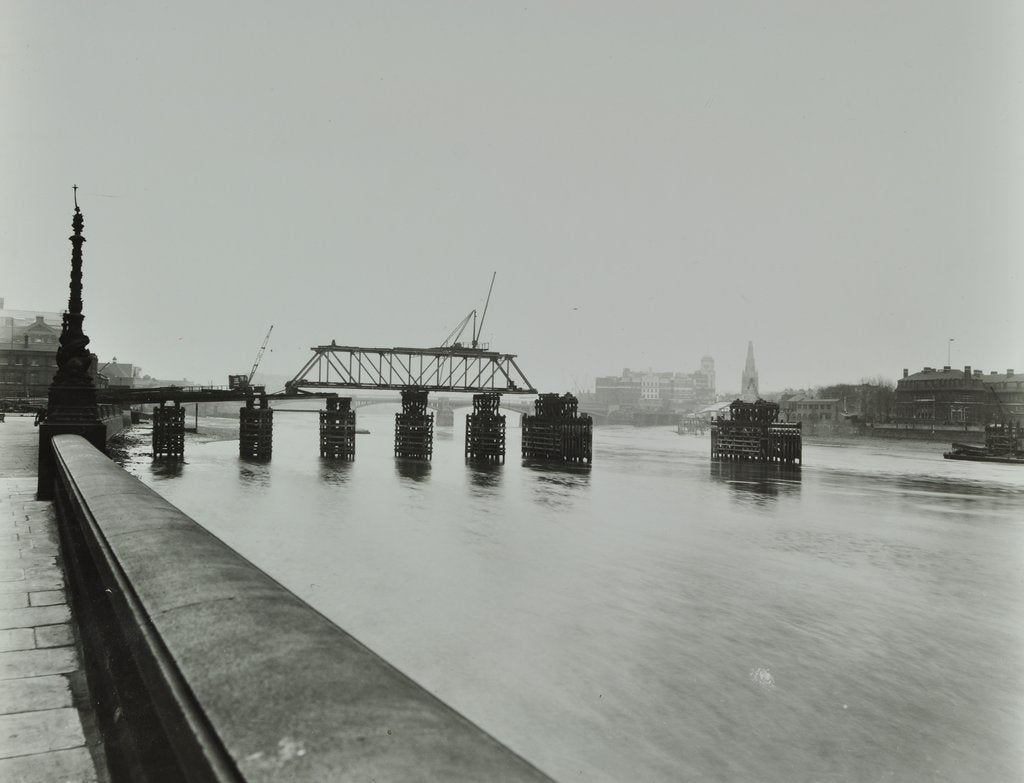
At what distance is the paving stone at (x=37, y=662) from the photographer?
4.55m

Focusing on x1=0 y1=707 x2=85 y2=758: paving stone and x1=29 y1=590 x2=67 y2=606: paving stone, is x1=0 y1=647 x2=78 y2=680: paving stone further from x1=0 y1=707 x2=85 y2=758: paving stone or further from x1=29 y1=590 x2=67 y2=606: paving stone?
x1=29 y1=590 x2=67 y2=606: paving stone

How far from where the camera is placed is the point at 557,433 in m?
77.6

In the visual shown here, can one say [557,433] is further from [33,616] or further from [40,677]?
[40,677]

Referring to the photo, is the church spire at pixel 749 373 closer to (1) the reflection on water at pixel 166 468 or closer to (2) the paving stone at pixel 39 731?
(1) the reflection on water at pixel 166 468

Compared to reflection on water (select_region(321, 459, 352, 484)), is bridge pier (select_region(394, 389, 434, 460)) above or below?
above

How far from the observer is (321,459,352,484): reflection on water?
53.2m

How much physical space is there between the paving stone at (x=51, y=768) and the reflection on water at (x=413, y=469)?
51291 mm

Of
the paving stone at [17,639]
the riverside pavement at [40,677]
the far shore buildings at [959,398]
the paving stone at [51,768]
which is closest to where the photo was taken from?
the paving stone at [51,768]

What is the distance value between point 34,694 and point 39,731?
2.13 ft

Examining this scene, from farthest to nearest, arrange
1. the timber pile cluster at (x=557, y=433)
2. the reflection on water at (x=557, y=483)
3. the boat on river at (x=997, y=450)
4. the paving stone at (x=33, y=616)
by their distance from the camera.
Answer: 1. the boat on river at (x=997, y=450)
2. the timber pile cluster at (x=557, y=433)
3. the reflection on water at (x=557, y=483)
4. the paving stone at (x=33, y=616)

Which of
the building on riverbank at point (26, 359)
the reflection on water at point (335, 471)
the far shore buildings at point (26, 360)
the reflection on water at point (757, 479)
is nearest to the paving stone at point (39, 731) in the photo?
the reflection on water at point (757, 479)

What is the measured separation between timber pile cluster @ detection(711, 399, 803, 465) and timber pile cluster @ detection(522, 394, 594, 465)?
57.3ft

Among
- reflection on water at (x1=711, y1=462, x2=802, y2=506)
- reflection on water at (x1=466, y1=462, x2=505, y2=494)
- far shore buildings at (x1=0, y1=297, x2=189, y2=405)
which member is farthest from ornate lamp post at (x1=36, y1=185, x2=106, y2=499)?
far shore buildings at (x1=0, y1=297, x2=189, y2=405)

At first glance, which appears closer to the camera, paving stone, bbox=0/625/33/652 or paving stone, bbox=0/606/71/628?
paving stone, bbox=0/625/33/652
